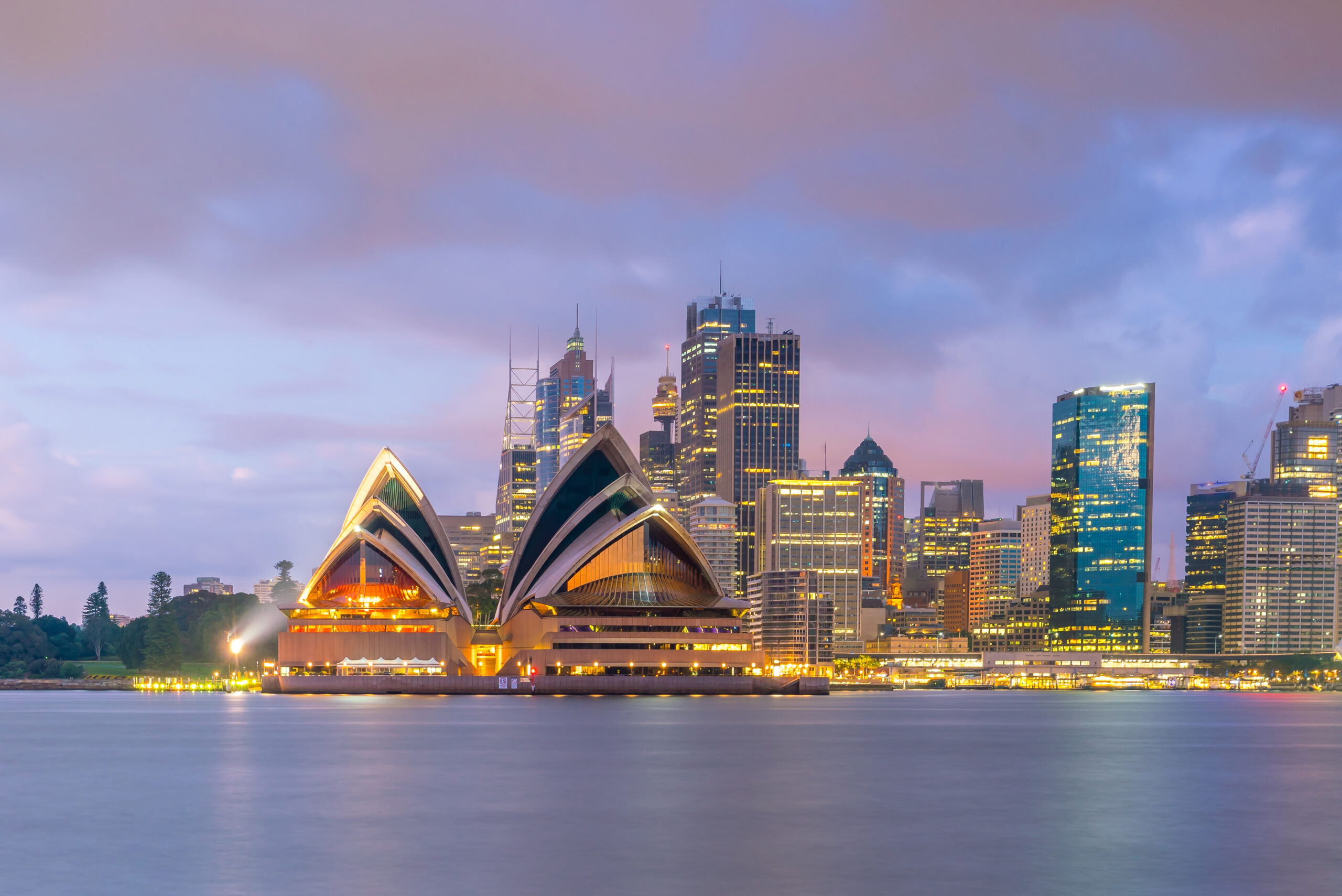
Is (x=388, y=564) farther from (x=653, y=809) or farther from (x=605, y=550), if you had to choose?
(x=653, y=809)

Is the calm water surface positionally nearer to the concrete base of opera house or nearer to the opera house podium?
the concrete base of opera house

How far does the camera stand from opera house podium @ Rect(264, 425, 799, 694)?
152 m

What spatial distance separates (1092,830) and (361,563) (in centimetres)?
11980

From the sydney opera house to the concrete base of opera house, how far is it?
57 centimetres

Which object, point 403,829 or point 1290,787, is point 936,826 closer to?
point 403,829

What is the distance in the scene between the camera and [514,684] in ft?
520

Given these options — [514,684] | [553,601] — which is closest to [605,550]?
[553,601]

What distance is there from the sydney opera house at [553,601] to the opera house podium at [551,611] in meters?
0.15

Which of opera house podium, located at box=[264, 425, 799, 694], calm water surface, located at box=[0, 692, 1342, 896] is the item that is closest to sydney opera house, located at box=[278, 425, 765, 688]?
opera house podium, located at box=[264, 425, 799, 694]

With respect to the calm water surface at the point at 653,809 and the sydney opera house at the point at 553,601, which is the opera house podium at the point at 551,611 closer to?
the sydney opera house at the point at 553,601

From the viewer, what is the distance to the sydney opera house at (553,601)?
152375 mm

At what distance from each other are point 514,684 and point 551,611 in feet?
34.1

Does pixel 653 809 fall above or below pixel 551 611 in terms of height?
below

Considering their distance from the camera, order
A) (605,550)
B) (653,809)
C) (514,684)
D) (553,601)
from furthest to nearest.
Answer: (514,684) → (605,550) → (553,601) → (653,809)
